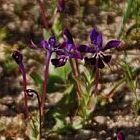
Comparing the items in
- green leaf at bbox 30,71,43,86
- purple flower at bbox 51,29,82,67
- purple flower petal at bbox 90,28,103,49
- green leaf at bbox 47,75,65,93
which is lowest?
green leaf at bbox 47,75,65,93

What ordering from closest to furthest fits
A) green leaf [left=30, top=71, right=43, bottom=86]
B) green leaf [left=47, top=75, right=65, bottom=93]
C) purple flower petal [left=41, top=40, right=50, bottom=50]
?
purple flower petal [left=41, top=40, right=50, bottom=50]
green leaf [left=30, top=71, right=43, bottom=86]
green leaf [left=47, top=75, right=65, bottom=93]

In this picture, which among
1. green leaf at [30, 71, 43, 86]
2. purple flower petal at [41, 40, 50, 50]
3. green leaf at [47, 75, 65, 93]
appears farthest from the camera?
green leaf at [47, 75, 65, 93]

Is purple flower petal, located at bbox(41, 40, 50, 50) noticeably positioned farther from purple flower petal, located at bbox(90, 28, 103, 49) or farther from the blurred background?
the blurred background

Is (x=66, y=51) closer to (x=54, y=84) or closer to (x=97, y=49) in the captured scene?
(x=97, y=49)

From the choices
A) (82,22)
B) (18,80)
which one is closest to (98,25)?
(82,22)

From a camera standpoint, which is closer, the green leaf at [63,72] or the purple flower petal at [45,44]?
the purple flower petal at [45,44]

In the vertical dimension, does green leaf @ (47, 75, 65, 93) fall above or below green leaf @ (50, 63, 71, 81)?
below

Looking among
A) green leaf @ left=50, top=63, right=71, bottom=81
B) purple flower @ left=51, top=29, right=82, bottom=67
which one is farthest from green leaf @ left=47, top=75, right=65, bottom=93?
purple flower @ left=51, top=29, right=82, bottom=67

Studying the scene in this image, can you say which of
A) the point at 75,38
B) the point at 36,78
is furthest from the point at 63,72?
the point at 75,38

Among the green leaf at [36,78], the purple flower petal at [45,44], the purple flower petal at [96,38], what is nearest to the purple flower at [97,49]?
the purple flower petal at [96,38]

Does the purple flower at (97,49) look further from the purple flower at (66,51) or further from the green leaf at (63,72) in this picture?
the green leaf at (63,72)

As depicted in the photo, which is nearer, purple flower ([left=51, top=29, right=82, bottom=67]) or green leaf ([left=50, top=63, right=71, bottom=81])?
purple flower ([left=51, top=29, right=82, bottom=67])
